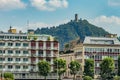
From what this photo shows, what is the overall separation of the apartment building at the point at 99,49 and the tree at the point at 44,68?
824 inches

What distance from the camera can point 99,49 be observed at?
178750 millimetres

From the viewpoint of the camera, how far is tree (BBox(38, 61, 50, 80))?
160m

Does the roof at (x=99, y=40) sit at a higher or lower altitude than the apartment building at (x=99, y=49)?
higher

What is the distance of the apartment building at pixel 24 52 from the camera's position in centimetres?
16550

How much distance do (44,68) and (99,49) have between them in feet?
90.8

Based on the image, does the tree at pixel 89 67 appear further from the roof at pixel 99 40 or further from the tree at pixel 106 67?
the roof at pixel 99 40

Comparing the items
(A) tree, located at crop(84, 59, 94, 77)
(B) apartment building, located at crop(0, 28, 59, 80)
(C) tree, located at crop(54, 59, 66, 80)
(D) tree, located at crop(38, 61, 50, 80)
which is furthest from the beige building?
(D) tree, located at crop(38, 61, 50, 80)

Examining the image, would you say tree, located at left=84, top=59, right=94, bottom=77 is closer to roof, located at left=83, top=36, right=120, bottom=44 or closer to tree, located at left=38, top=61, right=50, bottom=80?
roof, located at left=83, top=36, right=120, bottom=44

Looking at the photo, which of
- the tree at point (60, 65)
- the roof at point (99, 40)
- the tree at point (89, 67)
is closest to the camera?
the tree at point (60, 65)

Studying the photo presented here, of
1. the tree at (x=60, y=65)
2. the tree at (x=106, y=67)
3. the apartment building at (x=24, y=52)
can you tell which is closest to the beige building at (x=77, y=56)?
the tree at (x=106, y=67)

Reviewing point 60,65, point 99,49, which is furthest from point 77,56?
point 60,65

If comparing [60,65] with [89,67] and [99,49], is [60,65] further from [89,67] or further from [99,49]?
[99,49]

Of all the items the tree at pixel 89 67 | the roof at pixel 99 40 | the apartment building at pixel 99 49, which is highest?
the roof at pixel 99 40

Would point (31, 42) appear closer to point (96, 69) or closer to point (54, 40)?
point (54, 40)
